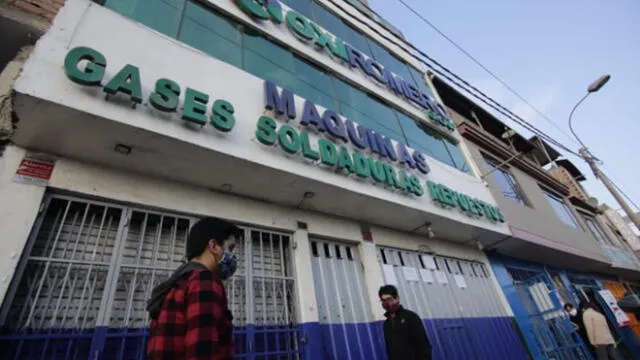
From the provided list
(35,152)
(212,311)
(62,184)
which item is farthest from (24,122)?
(212,311)

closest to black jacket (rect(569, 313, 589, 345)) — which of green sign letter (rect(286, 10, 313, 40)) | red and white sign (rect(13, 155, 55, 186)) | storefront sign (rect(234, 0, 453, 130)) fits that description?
storefront sign (rect(234, 0, 453, 130))

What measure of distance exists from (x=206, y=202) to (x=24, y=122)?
1.90 m

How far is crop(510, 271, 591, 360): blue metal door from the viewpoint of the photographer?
A: 7.24 metres

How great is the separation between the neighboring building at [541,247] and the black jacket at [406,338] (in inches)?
201

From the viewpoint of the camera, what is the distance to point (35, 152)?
3.01 meters

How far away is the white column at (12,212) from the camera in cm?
247

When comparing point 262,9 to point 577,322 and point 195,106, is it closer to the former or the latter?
point 195,106

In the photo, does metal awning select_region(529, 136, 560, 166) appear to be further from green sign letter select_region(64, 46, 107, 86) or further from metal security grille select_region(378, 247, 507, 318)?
green sign letter select_region(64, 46, 107, 86)

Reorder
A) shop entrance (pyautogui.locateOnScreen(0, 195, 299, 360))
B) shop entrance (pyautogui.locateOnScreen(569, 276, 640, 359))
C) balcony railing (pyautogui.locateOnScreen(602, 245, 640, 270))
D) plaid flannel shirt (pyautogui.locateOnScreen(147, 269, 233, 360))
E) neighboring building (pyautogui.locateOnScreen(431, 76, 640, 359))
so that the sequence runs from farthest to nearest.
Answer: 1. balcony railing (pyautogui.locateOnScreen(602, 245, 640, 270))
2. shop entrance (pyautogui.locateOnScreen(569, 276, 640, 359))
3. neighboring building (pyautogui.locateOnScreen(431, 76, 640, 359))
4. shop entrance (pyautogui.locateOnScreen(0, 195, 299, 360))
5. plaid flannel shirt (pyautogui.locateOnScreen(147, 269, 233, 360))

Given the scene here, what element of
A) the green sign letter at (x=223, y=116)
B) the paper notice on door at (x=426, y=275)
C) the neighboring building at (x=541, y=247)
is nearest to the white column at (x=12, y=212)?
the green sign letter at (x=223, y=116)

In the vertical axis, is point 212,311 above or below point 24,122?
below

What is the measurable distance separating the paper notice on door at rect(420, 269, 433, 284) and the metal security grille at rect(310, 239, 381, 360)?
1.57 metres

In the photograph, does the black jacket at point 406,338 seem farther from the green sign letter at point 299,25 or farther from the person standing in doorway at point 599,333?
the person standing in doorway at point 599,333

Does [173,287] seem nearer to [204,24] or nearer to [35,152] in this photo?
[35,152]
